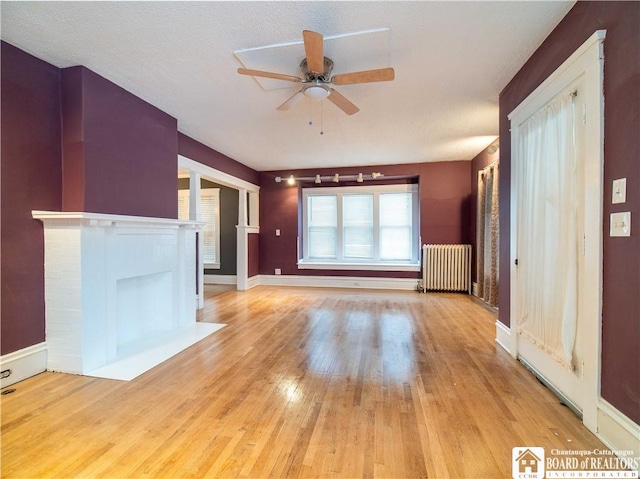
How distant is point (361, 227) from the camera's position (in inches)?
248

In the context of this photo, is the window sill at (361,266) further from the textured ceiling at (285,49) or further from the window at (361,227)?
the textured ceiling at (285,49)

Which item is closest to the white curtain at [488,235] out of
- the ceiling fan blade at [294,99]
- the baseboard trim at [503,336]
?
the baseboard trim at [503,336]

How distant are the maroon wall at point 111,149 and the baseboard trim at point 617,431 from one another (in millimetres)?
3759

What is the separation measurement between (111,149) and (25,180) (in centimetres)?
66

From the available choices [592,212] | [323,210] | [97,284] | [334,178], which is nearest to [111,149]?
[97,284]

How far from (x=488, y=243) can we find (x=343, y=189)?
3002mm

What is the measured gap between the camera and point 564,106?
6.22 ft

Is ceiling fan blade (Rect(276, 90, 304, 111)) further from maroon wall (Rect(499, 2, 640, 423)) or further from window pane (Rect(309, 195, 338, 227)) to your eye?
window pane (Rect(309, 195, 338, 227))

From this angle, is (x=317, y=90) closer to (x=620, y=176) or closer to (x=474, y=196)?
(x=620, y=176)

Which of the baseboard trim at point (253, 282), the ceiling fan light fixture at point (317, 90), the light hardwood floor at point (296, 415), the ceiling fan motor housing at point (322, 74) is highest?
the ceiling fan motor housing at point (322, 74)

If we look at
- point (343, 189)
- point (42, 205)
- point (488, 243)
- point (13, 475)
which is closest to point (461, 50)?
point (488, 243)

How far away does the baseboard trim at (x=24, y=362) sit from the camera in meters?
2.12

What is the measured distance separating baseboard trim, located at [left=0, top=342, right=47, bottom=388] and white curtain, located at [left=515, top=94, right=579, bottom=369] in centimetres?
388

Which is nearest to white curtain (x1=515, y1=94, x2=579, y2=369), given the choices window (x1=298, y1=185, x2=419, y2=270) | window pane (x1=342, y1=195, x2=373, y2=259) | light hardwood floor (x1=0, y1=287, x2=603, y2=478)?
light hardwood floor (x1=0, y1=287, x2=603, y2=478)
